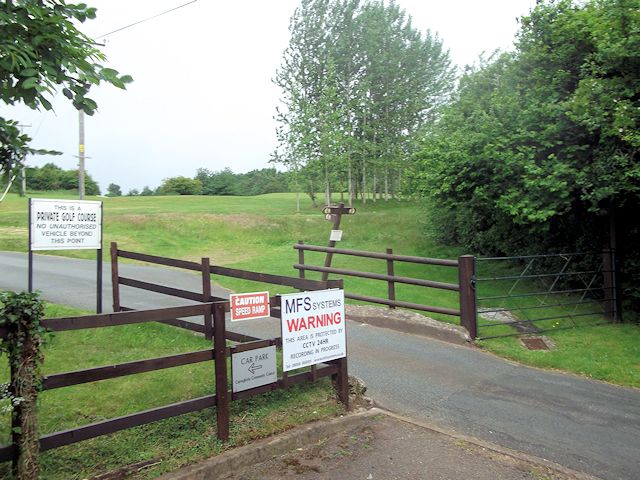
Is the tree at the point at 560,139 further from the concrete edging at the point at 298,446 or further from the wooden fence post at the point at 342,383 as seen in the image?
the wooden fence post at the point at 342,383

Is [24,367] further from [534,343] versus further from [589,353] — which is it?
[589,353]

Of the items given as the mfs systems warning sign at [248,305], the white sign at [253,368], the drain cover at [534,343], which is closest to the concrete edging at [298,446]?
the white sign at [253,368]

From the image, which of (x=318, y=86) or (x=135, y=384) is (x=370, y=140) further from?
(x=135, y=384)

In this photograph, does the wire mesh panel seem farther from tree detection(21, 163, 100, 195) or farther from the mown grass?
tree detection(21, 163, 100, 195)

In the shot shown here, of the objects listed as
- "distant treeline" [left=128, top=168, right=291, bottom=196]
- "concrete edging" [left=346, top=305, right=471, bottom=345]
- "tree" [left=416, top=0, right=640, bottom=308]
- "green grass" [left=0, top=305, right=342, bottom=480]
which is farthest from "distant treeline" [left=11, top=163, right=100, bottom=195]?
"green grass" [left=0, top=305, right=342, bottom=480]

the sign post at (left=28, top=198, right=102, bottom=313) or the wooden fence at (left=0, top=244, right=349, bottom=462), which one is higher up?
the sign post at (left=28, top=198, right=102, bottom=313)

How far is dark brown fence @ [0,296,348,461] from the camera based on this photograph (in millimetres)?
3295

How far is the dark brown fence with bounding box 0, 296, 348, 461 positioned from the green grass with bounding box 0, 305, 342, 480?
0.75ft

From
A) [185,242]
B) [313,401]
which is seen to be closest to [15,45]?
[313,401]

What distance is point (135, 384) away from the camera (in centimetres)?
512

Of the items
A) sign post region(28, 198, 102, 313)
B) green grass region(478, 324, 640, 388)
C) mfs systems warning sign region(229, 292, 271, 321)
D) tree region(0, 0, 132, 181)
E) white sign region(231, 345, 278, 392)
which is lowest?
green grass region(478, 324, 640, 388)

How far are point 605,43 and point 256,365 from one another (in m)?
9.13

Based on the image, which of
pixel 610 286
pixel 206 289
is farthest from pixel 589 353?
pixel 206 289

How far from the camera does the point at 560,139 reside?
1074 centimetres
